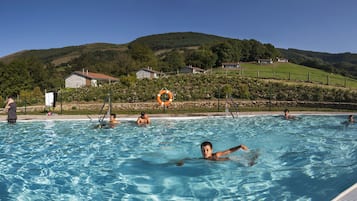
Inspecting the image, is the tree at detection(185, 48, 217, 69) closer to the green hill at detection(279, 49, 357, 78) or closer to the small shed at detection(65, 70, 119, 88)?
the small shed at detection(65, 70, 119, 88)

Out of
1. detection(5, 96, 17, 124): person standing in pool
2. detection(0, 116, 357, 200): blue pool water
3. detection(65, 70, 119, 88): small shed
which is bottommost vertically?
detection(0, 116, 357, 200): blue pool water

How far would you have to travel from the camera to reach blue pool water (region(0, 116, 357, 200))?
17.8ft

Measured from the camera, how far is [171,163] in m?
7.60

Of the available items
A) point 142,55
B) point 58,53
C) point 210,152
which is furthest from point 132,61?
point 58,53

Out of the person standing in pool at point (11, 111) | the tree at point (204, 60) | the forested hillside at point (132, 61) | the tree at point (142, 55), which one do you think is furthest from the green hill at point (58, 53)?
the person standing in pool at point (11, 111)

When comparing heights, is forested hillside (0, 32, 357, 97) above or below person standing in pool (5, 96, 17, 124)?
above

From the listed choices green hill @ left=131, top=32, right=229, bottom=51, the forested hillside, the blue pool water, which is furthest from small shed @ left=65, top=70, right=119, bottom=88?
green hill @ left=131, top=32, right=229, bottom=51

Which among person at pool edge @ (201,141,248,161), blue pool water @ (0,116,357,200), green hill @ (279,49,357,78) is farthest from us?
green hill @ (279,49,357,78)

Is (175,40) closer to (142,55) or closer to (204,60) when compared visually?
(142,55)

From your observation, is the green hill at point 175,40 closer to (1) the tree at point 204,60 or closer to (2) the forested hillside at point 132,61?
(2) the forested hillside at point 132,61

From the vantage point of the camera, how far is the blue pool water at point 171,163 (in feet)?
17.8

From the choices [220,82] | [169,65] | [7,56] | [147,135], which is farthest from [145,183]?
[7,56]

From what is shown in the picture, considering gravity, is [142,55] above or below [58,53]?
below

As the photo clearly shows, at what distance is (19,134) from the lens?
457 inches
